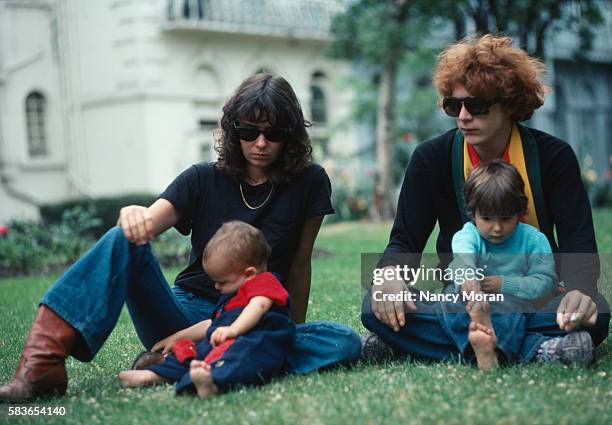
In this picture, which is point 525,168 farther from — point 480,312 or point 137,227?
point 137,227

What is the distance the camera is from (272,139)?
3.94 m

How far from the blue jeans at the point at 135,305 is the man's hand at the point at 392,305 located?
0.59 ft

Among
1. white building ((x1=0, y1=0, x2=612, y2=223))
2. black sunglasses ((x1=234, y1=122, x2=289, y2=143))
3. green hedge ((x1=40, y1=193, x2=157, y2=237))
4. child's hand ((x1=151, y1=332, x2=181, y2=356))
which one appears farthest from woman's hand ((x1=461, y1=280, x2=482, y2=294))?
white building ((x1=0, y1=0, x2=612, y2=223))

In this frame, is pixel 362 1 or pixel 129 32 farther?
pixel 129 32

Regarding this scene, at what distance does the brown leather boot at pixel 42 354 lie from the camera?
134 inches

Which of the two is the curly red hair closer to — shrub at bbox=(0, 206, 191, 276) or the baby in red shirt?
the baby in red shirt

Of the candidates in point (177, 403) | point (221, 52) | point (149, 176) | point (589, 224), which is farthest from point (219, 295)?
point (221, 52)

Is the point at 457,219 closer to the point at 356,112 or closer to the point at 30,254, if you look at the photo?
the point at 30,254

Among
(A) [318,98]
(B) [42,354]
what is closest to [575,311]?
(B) [42,354]

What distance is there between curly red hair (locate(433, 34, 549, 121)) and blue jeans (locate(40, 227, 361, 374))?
4.17 ft

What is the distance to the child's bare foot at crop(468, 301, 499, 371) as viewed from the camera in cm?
356

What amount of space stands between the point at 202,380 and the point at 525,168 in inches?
69.1

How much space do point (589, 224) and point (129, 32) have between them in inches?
673

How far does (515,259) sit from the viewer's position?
372 centimetres
